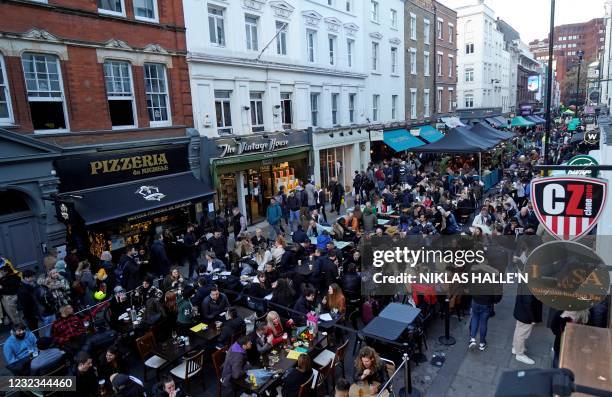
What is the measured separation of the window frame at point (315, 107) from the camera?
23.0 m

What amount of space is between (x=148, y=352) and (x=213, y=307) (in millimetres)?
1540

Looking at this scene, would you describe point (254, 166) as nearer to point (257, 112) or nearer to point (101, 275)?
point (257, 112)

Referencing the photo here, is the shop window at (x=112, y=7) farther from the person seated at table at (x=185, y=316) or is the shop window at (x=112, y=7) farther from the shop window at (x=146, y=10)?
the person seated at table at (x=185, y=316)

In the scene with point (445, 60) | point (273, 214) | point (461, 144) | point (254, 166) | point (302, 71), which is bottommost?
point (273, 214)

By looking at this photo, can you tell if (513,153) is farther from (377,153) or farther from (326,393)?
(326,393)

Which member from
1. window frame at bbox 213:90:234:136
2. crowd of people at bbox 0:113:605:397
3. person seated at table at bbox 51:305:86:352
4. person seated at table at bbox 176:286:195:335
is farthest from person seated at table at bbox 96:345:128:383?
window frame at bbox 213:90:234:136

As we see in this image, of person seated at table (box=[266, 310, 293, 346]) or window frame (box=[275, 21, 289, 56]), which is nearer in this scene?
person seated at table (box=[266, 310, 293, 346])

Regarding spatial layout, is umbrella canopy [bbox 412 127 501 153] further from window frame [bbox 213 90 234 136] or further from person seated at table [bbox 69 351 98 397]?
person seated at table [bbox 69 351 98 397]

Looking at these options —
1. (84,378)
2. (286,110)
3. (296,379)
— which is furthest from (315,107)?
(84,378)

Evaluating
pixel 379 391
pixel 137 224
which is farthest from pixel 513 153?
pixel 379 391

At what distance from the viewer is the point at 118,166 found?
1350 cm

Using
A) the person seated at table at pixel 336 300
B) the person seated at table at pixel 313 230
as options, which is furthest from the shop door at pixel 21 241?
the person seated at table at pixel 336 300

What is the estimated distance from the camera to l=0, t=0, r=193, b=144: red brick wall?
11.4 meters

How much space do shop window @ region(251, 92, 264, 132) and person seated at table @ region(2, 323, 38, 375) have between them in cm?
1289
